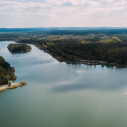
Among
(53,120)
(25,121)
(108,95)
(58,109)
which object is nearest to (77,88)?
(108,95)

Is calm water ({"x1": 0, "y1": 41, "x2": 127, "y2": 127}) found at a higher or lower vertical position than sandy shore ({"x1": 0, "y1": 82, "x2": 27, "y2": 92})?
lower

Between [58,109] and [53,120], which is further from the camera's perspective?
[58,109]

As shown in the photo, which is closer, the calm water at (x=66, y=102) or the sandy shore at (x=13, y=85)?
the calm water at (x=66, y=102)

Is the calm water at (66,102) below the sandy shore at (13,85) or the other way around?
below

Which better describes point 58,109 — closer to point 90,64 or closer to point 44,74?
point 44,74

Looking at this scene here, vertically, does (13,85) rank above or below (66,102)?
above

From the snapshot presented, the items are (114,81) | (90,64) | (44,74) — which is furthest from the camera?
(90,64)

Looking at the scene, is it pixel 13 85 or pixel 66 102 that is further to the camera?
pixel 13 85

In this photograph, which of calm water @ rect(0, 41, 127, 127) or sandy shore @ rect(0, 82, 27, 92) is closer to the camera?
calm water @ rect(0, 41, 127, 127)
